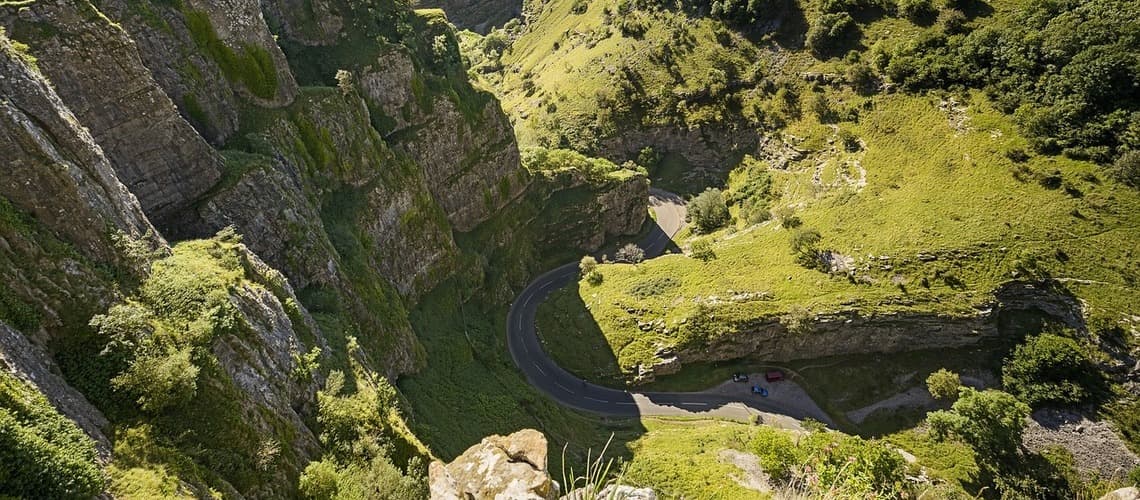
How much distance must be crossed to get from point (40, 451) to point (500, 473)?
15.1 m

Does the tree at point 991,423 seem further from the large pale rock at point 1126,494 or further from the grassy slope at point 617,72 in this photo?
the grassy slope at point 617,72

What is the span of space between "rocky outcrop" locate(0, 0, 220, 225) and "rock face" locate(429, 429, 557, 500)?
27956 mm

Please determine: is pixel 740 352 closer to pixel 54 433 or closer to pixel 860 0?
pixel 54 433

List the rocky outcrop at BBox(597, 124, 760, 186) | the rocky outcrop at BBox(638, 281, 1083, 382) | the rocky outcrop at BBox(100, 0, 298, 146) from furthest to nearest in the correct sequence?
the rocky outcrop at BBox(597, 124, 760, 186) < the rocky outcrop at BBox(638, 281, 1083, 382) < the rocky outcrop at BBox(100, 0, 298, 146)

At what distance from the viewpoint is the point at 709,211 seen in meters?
101

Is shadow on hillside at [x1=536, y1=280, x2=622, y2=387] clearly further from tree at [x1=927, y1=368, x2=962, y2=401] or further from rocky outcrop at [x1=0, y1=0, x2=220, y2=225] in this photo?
rocky outcrop at [x1=0, y1=0, x2=220, y2=225]

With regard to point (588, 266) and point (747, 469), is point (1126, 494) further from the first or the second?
point (588, 266)

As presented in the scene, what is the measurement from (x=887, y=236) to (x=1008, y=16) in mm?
56448

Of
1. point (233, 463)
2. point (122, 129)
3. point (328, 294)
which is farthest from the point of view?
point (328, 294)

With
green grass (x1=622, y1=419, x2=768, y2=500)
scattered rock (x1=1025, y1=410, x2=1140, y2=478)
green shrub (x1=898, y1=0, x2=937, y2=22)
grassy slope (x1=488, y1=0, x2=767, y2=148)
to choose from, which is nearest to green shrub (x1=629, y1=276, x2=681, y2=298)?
green grass (x1=622, y1=419, x2=768, y2=500)

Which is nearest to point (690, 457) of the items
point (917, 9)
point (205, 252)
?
point (205, 252)

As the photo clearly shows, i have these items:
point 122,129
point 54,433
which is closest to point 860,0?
point 122,129

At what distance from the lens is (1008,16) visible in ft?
299

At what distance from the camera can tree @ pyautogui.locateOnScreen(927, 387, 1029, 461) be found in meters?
57.8
